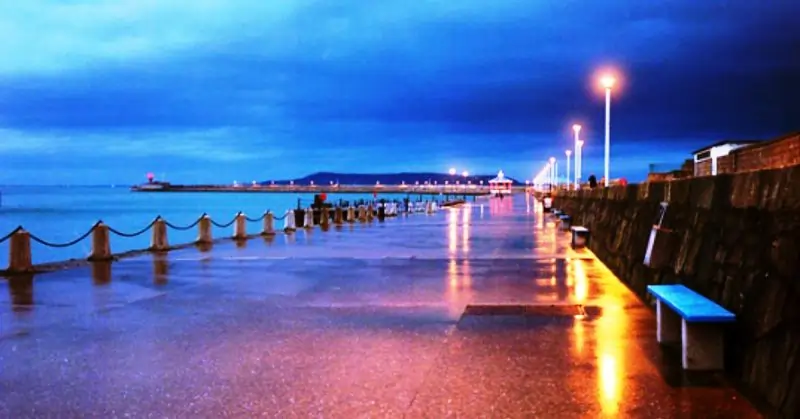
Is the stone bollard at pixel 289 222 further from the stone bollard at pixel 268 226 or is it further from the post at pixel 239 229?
the post at pixel 239 229

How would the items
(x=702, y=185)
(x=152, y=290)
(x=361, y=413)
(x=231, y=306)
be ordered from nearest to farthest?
(x=361, y=413) < (x=702, y=185) < (x=231, y=306) < (x=152, y=290)

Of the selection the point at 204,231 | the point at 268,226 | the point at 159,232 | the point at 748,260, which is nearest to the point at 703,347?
the point at 748,260

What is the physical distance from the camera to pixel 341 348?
8453 millimetres

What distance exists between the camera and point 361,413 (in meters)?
6.03

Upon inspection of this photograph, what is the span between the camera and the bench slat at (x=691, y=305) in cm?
670

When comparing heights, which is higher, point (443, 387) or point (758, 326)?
point (758, 326)

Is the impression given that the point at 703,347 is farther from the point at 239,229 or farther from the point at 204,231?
the point at 239,229

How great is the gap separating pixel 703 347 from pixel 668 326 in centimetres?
147

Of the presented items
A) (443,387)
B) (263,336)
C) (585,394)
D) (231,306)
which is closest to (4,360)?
(263,336)

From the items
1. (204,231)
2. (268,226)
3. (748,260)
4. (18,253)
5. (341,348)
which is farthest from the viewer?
(268,226)

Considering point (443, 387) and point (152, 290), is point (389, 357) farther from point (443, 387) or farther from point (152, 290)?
point (152, 290)

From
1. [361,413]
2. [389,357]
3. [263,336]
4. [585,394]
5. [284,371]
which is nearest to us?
[361,413]

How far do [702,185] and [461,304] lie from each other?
4.34 meters

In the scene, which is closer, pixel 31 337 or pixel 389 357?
pixel 389 357
